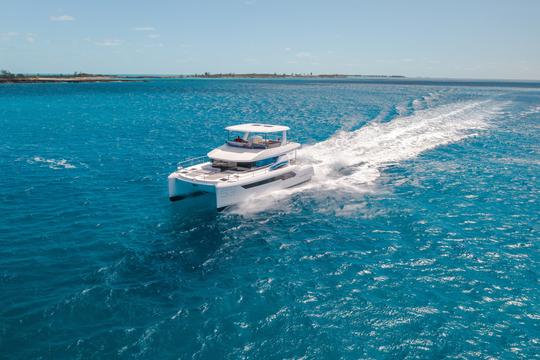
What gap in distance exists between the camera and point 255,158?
1200 inches

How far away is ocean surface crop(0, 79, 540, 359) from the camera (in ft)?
47.8

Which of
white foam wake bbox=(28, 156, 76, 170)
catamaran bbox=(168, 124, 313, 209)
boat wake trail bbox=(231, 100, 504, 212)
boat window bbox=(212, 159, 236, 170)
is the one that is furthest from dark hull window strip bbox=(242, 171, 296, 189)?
white foam wake bbox=(28, 156, 76, 170)

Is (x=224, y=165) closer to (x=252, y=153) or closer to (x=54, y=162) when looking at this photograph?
(x=252, y=153)

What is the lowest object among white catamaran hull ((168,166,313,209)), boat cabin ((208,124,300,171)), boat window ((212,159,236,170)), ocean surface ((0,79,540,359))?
ocean surface ((0,79,540,359))

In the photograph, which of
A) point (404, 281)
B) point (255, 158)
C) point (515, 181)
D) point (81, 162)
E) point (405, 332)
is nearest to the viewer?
point (405, 332)

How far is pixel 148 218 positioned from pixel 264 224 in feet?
28.0

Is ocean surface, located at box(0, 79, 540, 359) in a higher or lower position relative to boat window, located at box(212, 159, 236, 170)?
lower

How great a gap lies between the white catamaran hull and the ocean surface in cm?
79

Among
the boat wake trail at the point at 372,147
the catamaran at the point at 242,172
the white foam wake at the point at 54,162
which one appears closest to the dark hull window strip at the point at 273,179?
the catamaran at the point at 242,172

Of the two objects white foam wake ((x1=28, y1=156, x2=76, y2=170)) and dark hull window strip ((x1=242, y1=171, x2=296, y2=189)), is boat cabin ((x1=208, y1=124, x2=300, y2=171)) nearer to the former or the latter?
dark hull window strip ((x1=242, y1=171, x2=296, y2=189))

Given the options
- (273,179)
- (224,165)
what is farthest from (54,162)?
(273,179)

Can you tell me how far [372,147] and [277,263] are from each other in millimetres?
31375

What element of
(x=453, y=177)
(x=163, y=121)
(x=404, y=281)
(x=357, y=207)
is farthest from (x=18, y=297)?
(x=163, y=121)

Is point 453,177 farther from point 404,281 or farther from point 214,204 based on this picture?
point 214,204
